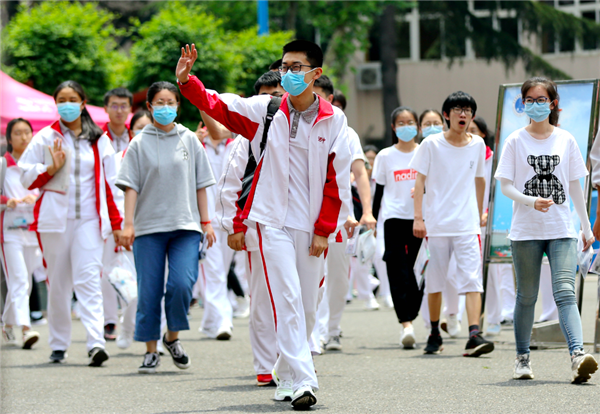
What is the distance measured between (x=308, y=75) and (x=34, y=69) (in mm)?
17635

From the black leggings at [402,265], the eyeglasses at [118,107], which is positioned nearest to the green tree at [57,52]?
the eyeglasses at [118,107]

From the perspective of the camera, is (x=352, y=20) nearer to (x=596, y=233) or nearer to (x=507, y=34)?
(x=507, y=34)

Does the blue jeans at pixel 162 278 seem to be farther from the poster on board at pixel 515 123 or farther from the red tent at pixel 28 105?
the red tent at pixel 28 105

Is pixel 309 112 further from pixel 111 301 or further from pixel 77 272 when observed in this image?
pixel 111 301

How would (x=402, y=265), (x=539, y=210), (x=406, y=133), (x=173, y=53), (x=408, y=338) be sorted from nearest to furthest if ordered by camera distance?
1. (x=539, y=210)
2. (x=408, y=338)
3. (x=402, y=265)
4. (x=406, y=133)
5. (x=173, y=53)

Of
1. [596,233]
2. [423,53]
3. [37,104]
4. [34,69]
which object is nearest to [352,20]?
[423,53]

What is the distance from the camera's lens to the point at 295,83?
18.2 ft

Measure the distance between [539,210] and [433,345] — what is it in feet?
7.54

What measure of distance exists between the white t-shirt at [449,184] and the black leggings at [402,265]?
0.56m

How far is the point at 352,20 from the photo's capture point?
3216cm

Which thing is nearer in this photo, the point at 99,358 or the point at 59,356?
the point at 99,358

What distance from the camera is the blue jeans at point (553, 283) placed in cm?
627

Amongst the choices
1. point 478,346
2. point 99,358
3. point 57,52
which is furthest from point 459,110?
point 57,52

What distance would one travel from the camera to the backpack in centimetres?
566
